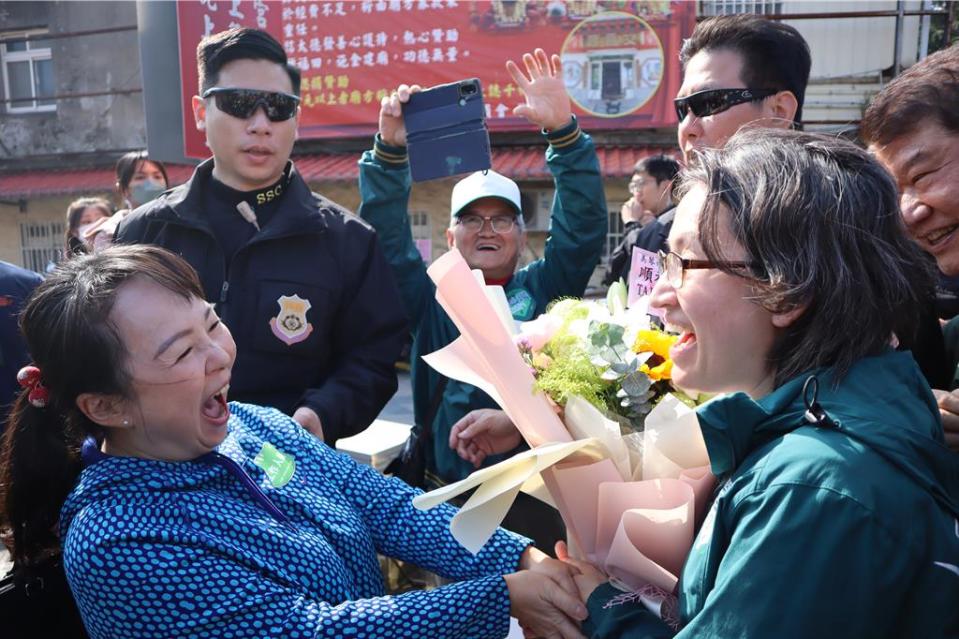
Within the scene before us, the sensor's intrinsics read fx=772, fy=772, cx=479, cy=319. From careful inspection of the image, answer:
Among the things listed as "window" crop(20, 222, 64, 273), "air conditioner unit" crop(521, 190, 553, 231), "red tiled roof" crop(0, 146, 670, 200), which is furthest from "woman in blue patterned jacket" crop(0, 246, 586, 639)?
"window" crop(20, 222, 64, 273)

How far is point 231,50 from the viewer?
264 centimetres

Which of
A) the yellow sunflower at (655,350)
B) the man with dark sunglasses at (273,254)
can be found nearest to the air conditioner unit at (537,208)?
the man with dark sunglasses at (273,254)

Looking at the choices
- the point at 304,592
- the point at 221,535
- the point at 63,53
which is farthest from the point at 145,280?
the point at 63,53

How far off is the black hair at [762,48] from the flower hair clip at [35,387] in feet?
6.75

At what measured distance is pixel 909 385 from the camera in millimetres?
1207

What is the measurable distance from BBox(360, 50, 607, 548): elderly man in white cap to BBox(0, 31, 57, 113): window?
13100 mm

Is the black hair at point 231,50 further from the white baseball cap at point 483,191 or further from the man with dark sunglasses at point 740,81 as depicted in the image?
the man with dark sunglasses at point 740,81

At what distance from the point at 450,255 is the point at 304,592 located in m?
0.74

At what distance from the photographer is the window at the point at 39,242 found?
13.3 m

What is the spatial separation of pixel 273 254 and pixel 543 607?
1.49 meters

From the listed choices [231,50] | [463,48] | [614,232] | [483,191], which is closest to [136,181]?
[231,50]

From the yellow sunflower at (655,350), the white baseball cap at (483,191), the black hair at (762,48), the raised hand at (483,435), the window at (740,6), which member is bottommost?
the raised hand at (483,435)

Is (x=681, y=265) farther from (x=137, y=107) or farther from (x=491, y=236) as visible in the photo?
(x=137, y=107)

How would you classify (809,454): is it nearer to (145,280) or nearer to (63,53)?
(145,280)
